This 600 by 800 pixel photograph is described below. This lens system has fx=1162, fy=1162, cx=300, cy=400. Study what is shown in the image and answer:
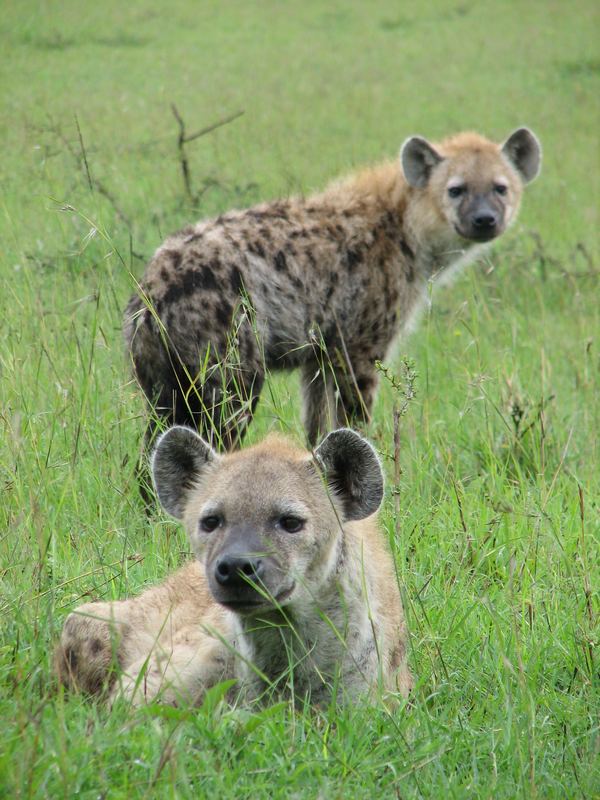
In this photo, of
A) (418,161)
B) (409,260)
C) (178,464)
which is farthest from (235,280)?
(418,161)

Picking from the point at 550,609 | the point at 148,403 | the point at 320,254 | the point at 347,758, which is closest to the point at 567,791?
the point at 347,758

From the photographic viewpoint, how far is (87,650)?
316 centimetres

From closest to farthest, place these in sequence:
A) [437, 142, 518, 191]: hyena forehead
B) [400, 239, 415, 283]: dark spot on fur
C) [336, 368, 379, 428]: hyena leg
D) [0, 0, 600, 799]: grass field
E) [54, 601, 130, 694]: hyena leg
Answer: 1. [0, 0, 600, 799]: grass field
2. [54, 601, 130, 694]: hyena leg
3. [336, 368, 379, 428]: hyena leg
4. [400, 239, 415, 283]: dark spot on fur
5. [437, 142, 518, 191]: hyena forehead

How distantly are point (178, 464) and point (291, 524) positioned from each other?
46 centimetres

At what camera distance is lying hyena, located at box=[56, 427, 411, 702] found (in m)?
2.97

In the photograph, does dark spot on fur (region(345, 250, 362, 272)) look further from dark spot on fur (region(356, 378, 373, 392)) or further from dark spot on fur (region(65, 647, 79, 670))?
dark spot on fur (region(65, 647, 79, 670))

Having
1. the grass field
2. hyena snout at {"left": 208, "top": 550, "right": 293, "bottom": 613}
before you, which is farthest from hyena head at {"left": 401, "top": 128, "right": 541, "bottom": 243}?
hyena snout at {"left": 208, "top": 550, "right": 293, "bottom": 613}

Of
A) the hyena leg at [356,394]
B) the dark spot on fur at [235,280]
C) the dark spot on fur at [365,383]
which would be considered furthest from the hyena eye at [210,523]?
the dark spot on fur at [365,383]

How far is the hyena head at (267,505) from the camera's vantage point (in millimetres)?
2822

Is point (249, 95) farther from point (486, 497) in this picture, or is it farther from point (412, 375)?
point (412, 375)

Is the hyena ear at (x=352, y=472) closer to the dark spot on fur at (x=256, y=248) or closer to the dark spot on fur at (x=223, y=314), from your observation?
the dark spot on fur at (x=223, y=314)

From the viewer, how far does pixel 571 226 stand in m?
9.27

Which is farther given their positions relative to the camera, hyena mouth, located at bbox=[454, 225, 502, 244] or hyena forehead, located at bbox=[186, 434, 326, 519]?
hyena mouth, located at bbox=[454, 225, 502, 244]

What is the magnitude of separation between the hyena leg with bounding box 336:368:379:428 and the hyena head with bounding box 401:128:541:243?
1048mm
